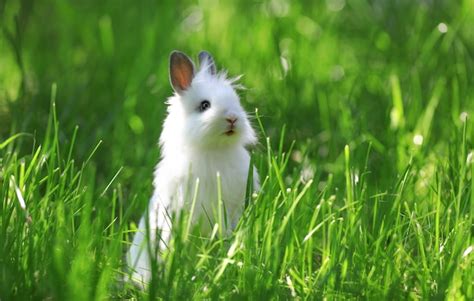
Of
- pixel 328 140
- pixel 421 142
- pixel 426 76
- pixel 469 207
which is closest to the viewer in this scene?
pixel 469 207

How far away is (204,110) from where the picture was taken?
3963 millimetres

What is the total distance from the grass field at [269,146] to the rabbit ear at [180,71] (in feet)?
1.50

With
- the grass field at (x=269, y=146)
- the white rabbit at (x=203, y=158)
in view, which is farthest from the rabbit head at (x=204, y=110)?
the grass field at (x=269, y=146)

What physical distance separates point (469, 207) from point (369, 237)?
483 mm

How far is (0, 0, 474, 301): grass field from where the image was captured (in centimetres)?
309

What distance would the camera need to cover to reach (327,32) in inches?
252

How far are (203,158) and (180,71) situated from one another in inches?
18.1

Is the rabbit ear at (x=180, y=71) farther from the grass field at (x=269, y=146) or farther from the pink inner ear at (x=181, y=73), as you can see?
A: the grass field at (x=269, y=146)

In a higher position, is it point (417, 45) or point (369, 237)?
point (417, 45)

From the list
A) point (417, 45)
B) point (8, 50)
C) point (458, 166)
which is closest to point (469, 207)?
point (458, 166)

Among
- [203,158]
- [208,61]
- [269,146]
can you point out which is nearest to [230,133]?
[203,158]

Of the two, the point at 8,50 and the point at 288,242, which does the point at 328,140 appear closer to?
the point at 288,242

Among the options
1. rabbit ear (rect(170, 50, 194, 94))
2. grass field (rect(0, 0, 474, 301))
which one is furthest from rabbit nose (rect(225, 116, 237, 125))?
rabbit ear (rect(170, 50, 194, 94))

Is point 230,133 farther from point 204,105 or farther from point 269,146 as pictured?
point 269,146
